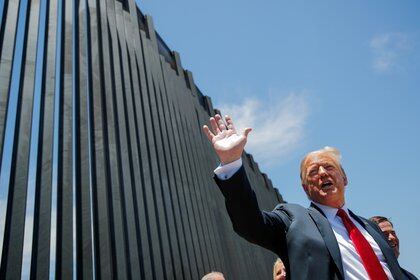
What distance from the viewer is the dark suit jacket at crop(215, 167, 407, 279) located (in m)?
1.21

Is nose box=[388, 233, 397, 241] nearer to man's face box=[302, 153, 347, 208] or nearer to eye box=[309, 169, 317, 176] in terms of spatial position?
man's face box=[302, 153, 347, 208]

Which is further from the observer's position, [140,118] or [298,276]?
[140,118]

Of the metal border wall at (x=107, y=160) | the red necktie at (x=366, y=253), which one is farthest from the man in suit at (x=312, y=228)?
the metal border wall at (x=107, y=160)

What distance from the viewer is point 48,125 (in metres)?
2.00

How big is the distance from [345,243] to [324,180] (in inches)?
10.7

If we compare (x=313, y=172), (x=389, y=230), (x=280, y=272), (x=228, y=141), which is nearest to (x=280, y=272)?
(x=280, y=272)

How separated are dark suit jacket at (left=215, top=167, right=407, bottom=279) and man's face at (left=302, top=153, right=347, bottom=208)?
0.12 metres

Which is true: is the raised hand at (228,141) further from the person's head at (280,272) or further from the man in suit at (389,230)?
the man in suit at (389,230)

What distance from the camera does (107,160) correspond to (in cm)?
244

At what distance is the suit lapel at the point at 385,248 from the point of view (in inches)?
51.1

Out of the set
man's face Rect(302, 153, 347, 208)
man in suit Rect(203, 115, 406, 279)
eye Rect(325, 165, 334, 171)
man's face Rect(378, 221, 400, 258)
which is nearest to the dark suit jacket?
man in suit Rect(203, 115, 406, 279)

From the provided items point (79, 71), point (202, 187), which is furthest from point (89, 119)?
point (202, 187)

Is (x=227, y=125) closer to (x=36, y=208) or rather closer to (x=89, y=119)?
(x=36, y=208)

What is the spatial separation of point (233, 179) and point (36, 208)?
3.39 ft
